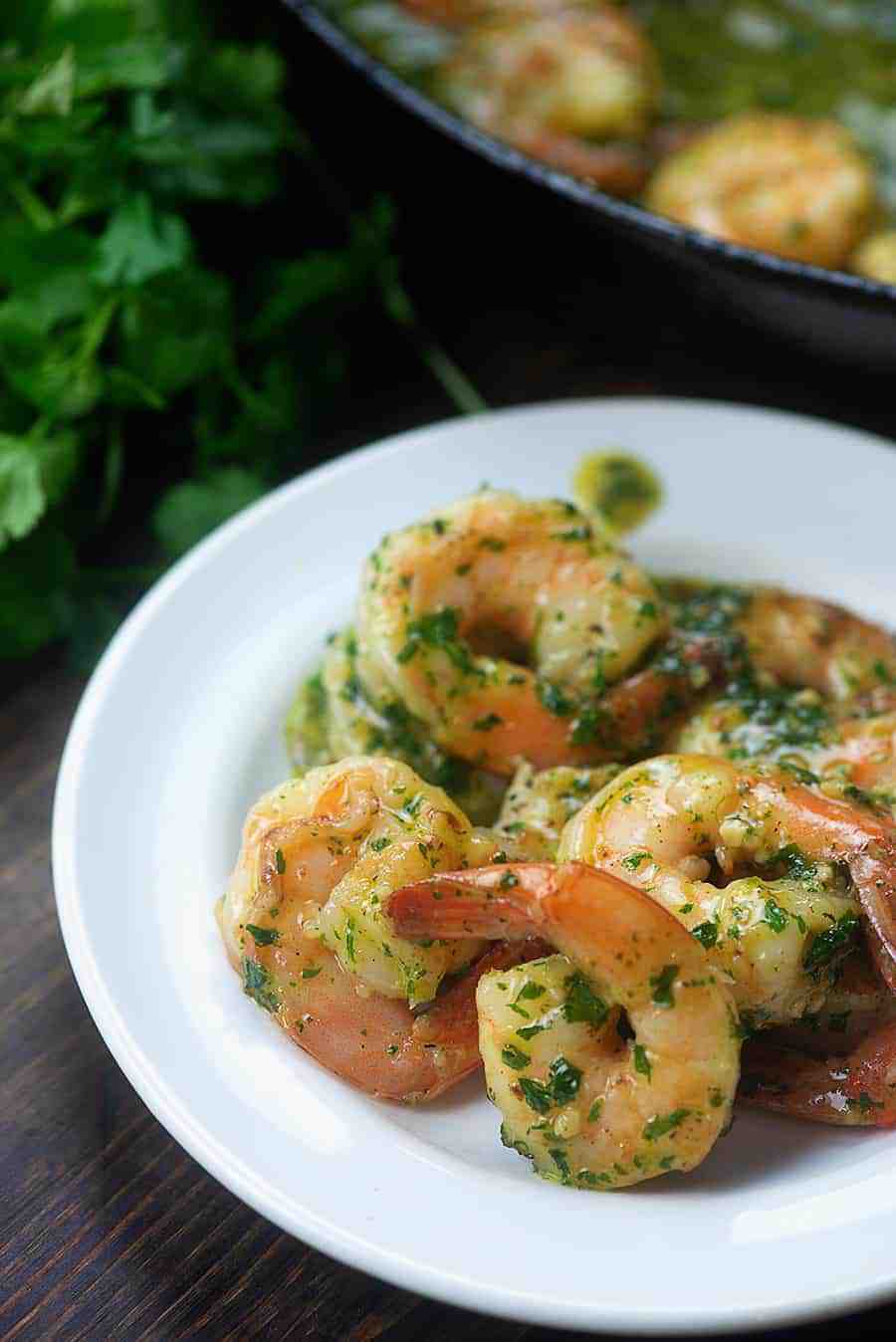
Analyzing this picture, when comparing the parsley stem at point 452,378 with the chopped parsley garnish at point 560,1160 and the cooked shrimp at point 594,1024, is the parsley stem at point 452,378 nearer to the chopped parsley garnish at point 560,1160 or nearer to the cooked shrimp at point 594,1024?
the cooked shrimp at point 594,1024

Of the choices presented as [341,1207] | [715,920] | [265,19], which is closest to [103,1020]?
[341,1207]

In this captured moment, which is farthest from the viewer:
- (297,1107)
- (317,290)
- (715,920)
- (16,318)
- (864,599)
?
(317,290)

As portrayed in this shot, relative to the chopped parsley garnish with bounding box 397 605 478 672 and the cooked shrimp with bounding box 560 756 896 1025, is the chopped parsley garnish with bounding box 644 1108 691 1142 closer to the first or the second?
the cooked shrimp with bounding box 560 756 896 1025

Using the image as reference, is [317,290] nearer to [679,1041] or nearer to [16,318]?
[16,318]

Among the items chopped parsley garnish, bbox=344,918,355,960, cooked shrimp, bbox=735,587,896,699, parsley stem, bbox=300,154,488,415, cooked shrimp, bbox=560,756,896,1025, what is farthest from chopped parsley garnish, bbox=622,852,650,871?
parsley stem, bbox=300,154,488,415

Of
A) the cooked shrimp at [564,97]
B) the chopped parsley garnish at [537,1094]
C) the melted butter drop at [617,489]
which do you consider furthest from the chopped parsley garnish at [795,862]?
the cooked shrimp at [564,97]

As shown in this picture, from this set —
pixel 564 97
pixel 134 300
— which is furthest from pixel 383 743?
pixel 564 97
